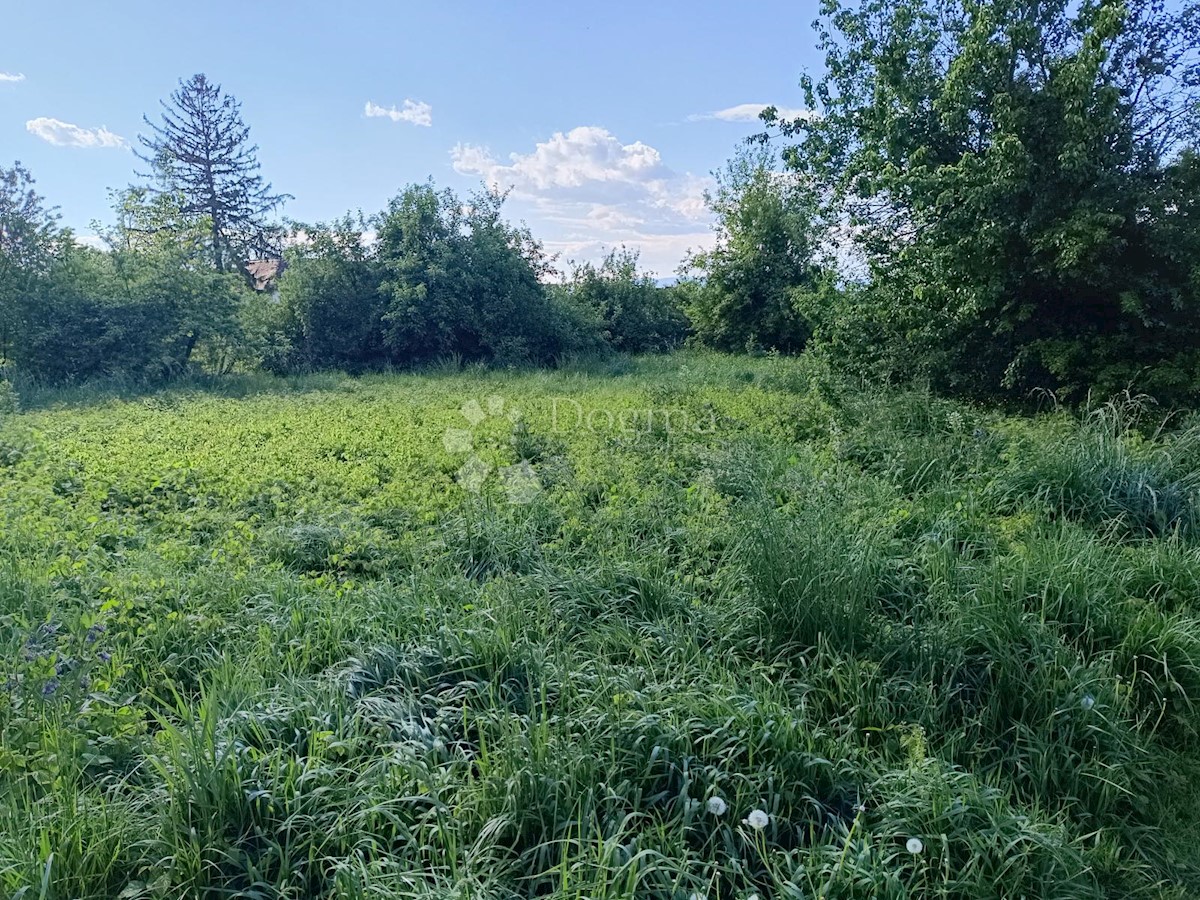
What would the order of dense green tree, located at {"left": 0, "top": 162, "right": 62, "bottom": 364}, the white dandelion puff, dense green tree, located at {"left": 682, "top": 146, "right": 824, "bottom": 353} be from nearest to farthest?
the white dandelion puff
dense green tree, located at {"left": 0, "top": 162, "right": 62, "bottom": 364}
dense green tree, located at {"left": 682, "top": 146, "right": 824, "bottom": 353}

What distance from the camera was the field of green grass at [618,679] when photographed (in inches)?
80.6

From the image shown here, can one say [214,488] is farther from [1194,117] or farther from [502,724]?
[1194,117]

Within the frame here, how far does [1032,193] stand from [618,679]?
21.7 feet

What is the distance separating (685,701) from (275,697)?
1.51 m

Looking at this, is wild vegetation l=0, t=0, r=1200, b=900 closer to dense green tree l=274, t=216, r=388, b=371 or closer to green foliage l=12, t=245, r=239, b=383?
green foliage l=12, t=245, r=239, b=383

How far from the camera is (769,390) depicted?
10.2 meters

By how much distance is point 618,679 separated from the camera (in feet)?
8.97

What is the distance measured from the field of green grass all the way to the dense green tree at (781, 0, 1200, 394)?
2.12 meters

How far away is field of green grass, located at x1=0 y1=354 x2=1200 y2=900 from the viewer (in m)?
2.05

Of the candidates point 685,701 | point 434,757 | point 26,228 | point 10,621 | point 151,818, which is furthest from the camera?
point 26,228

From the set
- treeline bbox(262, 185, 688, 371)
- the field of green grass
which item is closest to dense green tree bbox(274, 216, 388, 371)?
treeline bbox(262, 185, 688, 371)

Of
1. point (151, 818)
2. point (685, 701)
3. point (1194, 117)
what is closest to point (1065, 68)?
point (1194, 117)

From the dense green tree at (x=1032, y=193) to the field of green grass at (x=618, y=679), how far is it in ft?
6.94

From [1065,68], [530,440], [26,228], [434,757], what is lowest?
[434,757]
